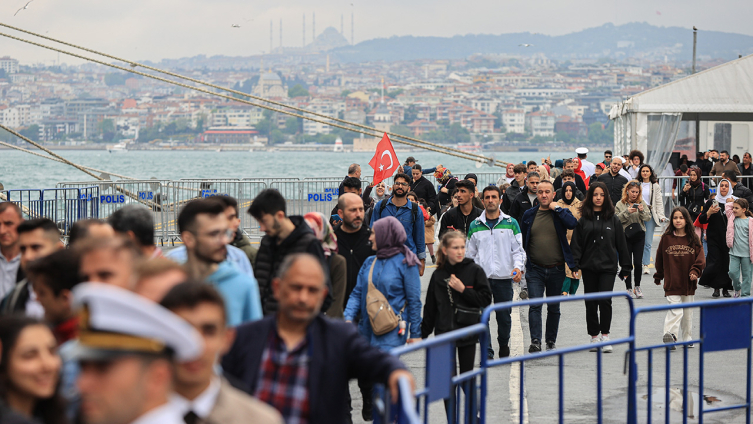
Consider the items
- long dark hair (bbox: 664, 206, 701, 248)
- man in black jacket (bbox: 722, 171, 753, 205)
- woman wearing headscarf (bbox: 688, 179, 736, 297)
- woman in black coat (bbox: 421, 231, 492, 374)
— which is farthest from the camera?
man in black jacket (bbox: 722, 171, 753, 205)

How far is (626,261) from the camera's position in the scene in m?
9.12

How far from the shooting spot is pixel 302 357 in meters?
3.49

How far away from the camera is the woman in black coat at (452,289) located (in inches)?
263

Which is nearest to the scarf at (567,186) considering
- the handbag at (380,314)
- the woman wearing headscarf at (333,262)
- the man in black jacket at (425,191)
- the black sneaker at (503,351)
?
the black sneaker at (503,351)

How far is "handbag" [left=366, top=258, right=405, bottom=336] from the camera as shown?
6203 mm

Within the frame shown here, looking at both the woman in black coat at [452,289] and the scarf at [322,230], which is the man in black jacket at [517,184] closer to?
the woman in black coat at [452,289]

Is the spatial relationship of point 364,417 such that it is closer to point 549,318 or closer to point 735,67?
point 549,318

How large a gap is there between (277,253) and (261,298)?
33 cm

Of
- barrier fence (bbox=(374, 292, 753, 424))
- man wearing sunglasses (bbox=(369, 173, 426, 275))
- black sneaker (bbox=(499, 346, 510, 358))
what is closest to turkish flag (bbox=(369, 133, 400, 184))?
man wearing sunglasses (bbox=(369, 173, 426, 275))

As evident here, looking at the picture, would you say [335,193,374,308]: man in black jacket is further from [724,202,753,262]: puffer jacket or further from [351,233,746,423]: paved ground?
[724,202,753,262]: puffer jacket

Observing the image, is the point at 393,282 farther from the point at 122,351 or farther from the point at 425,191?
the point at 425,191

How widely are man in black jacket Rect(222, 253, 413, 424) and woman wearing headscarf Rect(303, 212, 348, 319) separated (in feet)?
7.35

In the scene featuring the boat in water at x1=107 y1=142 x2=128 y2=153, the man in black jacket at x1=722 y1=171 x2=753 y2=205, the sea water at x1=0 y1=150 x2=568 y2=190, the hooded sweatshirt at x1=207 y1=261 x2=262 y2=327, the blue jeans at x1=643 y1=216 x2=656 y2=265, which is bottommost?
the sea water at x1=0 y1=150 x2=568 y2=190

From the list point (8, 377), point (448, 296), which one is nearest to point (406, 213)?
point (448, 296)
